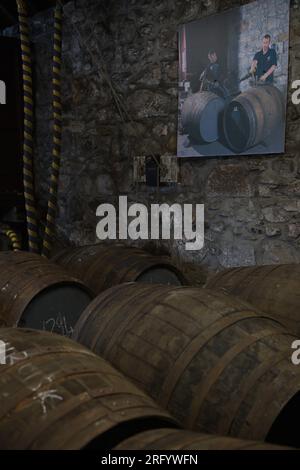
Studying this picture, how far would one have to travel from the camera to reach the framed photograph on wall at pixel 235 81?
3.73 meters

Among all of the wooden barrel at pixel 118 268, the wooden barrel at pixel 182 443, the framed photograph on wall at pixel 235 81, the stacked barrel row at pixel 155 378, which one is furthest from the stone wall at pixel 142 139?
the wooden barrel at pixel 182 443

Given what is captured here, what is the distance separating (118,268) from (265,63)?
1.87 metres

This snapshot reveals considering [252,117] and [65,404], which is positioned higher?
[252,117]

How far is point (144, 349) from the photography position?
6.34 feet

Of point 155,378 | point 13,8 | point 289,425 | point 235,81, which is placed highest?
point 13,8

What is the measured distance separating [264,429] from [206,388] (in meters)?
0.23

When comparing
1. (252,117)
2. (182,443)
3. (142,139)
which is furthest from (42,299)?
(142,139)

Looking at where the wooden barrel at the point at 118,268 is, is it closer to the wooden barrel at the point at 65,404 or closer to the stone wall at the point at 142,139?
the stone wall at the point at 142,139

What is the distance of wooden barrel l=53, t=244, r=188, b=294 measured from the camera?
11.8ft

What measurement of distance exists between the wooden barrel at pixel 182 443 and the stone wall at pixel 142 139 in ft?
8.65

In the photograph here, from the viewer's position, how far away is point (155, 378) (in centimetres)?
184

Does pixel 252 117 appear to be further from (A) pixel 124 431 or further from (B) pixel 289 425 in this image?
(A) pixel 124 431

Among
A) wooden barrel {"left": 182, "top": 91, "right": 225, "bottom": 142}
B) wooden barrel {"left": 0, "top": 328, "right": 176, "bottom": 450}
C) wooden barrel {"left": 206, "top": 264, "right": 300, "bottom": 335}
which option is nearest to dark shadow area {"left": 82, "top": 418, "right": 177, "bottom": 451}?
wooden barrel {"left": 0, "top": 328, "right": 176, "bottom": 450}
